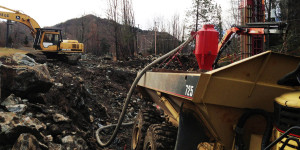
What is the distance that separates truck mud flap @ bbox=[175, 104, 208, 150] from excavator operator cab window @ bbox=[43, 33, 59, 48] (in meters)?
14.6

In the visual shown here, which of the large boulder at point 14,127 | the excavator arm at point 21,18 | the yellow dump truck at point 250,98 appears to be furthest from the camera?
the excavator arm at point 21,18

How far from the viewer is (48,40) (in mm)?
15609

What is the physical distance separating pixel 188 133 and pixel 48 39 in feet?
48.6

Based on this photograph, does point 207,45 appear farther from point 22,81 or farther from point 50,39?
point 50,39

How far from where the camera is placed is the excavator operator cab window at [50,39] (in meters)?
15.5

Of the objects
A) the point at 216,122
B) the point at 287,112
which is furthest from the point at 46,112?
the point at 287,112

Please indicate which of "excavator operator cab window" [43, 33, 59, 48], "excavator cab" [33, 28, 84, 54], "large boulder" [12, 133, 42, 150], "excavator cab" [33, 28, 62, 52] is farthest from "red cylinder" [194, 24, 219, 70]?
"excavator operator cab window" [43, 33, 59, 48]

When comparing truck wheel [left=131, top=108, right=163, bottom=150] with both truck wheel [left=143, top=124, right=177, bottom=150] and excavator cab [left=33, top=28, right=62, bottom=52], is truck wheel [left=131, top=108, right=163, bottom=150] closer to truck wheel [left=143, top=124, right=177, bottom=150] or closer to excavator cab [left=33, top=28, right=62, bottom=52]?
truck wheel [left=143, top=124, right=177, bottom=150]

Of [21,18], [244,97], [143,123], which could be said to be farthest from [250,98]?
[21,18]

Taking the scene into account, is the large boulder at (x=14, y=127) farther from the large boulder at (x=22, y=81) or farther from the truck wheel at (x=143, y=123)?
the truck wheel at (x=143, y=123)

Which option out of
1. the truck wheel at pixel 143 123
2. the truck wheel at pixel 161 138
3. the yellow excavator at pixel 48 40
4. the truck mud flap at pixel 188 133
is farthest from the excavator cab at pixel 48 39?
the truck mud flap at pixel 188 133

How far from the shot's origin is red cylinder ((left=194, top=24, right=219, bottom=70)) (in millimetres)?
3588

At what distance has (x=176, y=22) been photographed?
34781mm

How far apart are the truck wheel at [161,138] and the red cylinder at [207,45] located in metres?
1.10
